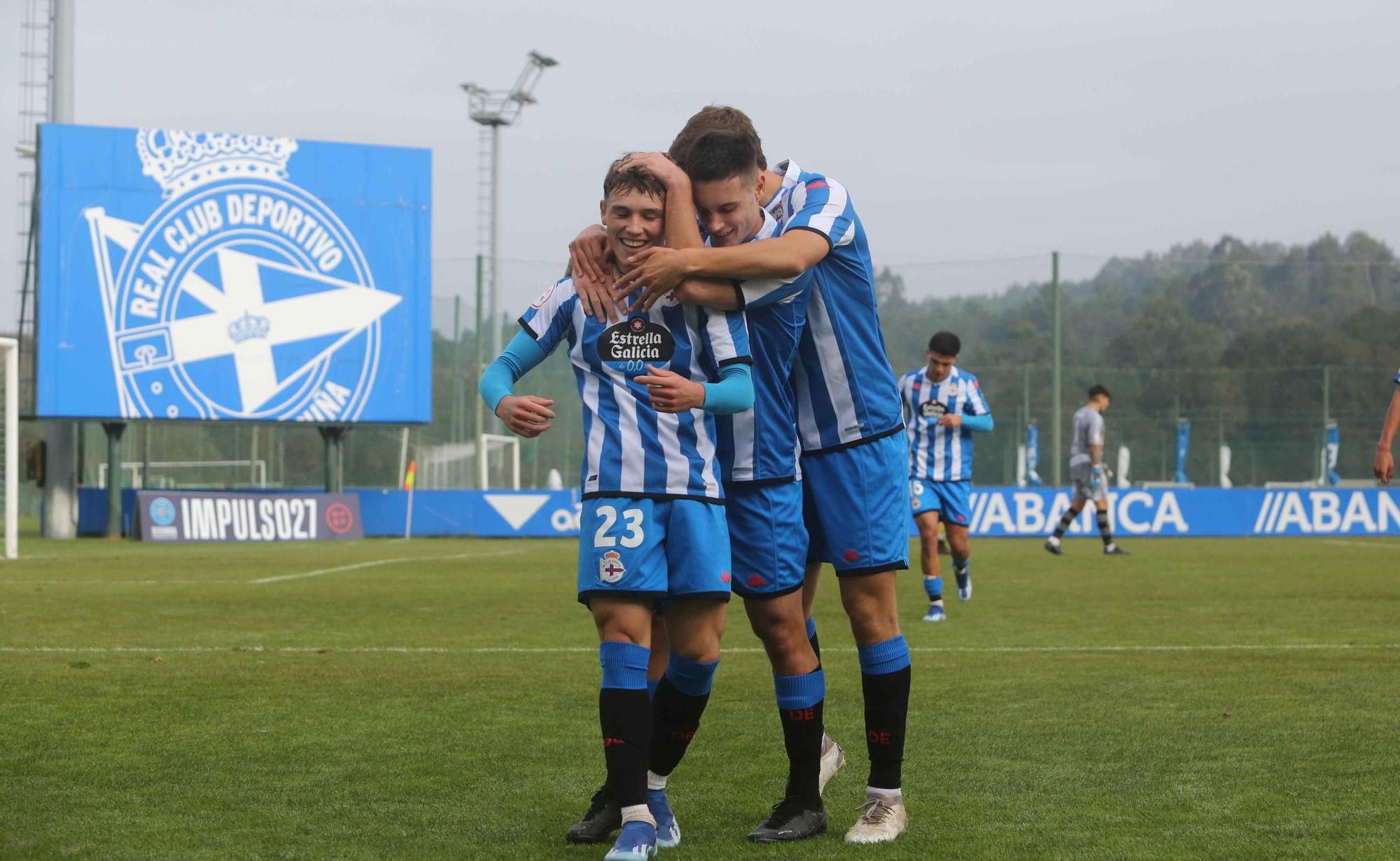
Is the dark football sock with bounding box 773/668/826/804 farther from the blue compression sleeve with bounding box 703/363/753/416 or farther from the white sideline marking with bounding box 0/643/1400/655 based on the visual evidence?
the white sideline marking with bounding box 0/643/1400/655

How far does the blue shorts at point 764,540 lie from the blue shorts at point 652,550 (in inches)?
8.1

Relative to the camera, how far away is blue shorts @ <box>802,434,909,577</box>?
4176 millimetres

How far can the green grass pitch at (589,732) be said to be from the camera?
3.98 meters

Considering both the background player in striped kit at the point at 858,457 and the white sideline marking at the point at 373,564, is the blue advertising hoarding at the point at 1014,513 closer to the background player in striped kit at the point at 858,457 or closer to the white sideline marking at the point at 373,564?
the white sideline marking at the point at 373,564

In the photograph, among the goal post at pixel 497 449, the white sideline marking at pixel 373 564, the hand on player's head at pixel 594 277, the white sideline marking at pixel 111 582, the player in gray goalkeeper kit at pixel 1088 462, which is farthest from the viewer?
the goal post at pixel 497 449

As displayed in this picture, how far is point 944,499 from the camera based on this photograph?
11.5 meters

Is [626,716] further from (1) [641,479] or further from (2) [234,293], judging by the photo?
(2) [234,293]

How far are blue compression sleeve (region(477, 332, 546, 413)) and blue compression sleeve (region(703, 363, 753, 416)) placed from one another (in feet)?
1.79

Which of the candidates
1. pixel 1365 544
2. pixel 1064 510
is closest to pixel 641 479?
pixel 1365 544

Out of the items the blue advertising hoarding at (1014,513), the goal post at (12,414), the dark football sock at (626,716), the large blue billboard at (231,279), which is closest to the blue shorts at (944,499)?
the dark football sock at (626,716)

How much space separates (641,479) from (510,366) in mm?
568

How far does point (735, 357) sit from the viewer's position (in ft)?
12.6

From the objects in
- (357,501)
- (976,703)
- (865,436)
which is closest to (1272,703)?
(976,703)

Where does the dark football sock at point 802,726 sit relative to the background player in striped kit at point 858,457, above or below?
below
